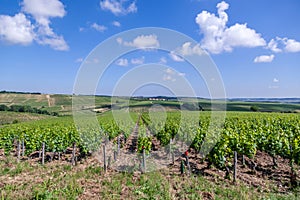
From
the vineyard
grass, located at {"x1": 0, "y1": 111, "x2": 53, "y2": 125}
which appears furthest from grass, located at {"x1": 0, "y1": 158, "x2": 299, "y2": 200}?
grass, located at {"x1": 0, "y1": 111, "x2": 53, "y2": 125}

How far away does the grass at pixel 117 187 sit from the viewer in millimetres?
7418

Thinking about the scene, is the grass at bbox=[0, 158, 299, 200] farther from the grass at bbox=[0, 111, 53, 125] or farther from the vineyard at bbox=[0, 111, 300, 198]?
the grass at bbox=[0, 111, 53, 125]

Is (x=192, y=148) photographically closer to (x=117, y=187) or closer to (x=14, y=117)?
(x=117, y=187)

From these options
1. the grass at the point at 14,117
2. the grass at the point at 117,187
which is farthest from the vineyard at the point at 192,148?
the grass at the point at 14,117

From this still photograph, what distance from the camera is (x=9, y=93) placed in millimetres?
118312

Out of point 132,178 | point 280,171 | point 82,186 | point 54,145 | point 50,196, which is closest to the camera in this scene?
point 50,196

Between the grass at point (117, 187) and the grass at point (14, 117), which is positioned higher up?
the grass at point (117, 187)

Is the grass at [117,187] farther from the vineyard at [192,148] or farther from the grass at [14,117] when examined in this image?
the grass at [14,117]

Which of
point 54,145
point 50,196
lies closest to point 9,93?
point 54,145

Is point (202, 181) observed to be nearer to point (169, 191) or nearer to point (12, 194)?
point (169, 191)

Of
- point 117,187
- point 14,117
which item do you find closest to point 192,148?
point 117,187

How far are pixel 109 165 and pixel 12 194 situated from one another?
15.0 feet

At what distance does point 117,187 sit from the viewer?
8328 mm

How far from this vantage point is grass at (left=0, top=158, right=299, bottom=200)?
7.42m
